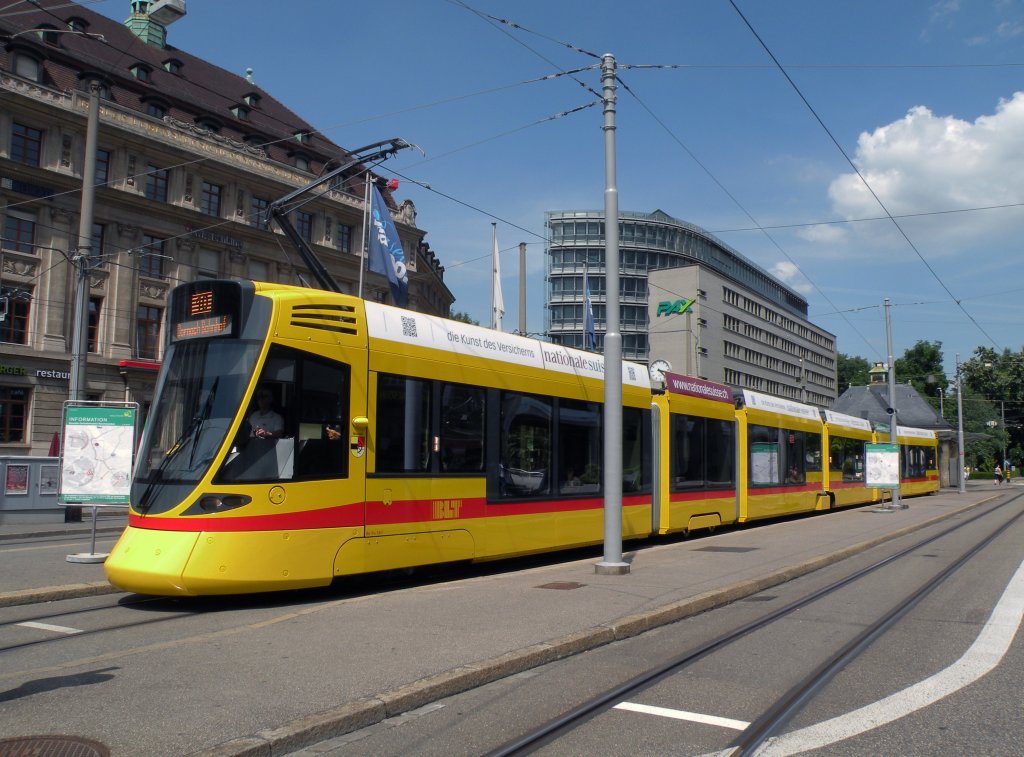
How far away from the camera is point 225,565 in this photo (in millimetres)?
8125

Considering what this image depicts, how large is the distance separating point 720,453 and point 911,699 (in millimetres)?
12349

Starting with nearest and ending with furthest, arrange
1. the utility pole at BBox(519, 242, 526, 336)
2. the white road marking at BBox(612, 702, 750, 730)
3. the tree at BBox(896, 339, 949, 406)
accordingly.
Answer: the white road marking at BBox(612, 702, 750, 730)
the utility pole at BBox(519, 242, 526, 336)
the tree at BBox(896, 339, 949, 406)

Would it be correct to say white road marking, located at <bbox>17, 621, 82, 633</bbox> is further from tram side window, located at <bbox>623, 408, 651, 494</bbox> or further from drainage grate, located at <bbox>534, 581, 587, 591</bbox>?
tram side window, located at <bbox>623, 408, 651, 494</bbox>

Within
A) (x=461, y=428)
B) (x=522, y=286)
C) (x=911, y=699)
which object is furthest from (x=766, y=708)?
(x=522, y=286)

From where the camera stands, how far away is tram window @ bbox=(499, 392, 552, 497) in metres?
11.4

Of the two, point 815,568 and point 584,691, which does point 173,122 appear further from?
point 584,691

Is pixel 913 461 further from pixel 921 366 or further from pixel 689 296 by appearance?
pixel 921 366

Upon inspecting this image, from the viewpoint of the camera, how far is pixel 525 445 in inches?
464

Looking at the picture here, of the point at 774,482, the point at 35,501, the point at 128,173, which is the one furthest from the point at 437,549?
the point at 128,173

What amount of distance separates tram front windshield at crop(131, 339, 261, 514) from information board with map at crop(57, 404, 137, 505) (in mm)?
3194

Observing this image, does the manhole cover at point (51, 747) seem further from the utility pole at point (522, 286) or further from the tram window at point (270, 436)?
the utility pole at point (522, 286)

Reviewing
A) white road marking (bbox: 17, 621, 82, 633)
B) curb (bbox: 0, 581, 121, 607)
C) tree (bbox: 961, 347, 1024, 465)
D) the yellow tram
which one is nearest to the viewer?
white road marking (bbox: 17, 621, 82, 633)

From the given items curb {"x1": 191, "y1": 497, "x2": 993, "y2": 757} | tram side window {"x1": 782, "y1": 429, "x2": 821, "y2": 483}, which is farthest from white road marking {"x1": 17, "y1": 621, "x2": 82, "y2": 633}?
tram side window {"x1": 782, "y1": 429, "x2": 821, "y2": 483}

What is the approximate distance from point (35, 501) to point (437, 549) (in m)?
15.4
